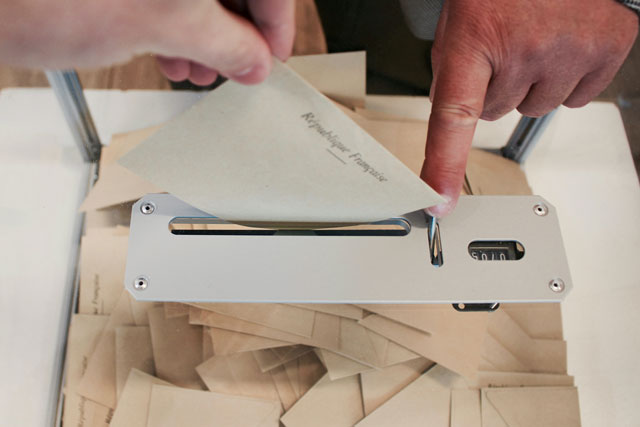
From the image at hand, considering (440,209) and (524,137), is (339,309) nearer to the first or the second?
(440,209)

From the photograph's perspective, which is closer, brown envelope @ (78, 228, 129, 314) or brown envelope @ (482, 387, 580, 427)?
brown envelope @ (482, 387, 580, 427)

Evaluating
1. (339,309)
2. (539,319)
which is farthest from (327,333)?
(539,319)

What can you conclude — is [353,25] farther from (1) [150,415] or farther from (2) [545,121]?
(1) [150,415]

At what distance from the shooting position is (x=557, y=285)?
609 millimetres

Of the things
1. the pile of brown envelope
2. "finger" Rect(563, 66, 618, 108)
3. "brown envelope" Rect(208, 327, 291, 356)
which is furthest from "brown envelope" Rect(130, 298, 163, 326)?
"finger" Rect(563, 66, 618, 108)

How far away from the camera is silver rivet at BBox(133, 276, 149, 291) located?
23.6 inches

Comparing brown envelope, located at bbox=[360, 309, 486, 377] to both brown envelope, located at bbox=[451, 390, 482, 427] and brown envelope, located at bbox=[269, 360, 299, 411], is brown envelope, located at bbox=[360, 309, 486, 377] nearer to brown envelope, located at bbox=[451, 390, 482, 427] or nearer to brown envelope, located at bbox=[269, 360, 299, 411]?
brown envelope, located at bbox=[451, 390, 482, 427]

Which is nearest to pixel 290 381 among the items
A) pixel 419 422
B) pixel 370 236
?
pixel 419 422

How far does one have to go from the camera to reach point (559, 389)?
2.69 ft

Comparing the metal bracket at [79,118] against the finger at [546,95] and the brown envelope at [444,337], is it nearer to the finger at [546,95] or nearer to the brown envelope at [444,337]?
the brown envelope at [444,337]

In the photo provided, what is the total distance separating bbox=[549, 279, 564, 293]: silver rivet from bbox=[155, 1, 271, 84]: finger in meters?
0.41

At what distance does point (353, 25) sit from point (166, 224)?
698 millimetres

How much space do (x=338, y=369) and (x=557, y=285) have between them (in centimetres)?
35

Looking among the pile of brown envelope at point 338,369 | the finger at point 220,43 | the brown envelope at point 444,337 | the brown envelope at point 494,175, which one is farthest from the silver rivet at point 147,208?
the brown envelope at point 494,175
